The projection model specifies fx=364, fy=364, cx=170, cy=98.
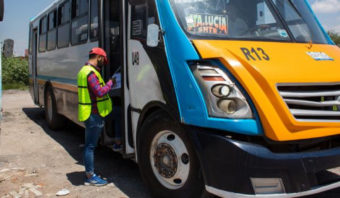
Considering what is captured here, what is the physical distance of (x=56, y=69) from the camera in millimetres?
8062

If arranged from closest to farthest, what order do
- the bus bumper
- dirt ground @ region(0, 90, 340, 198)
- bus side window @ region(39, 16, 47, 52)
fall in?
the bus bumper, dirt ground @ region(0, 90, 340, 198), bus side window @ region(39, 16, 47, 52)

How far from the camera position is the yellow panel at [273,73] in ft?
9.86

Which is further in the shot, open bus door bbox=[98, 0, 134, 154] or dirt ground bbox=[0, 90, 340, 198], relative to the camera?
open bus door bbox=[98, 0, 134, 154]

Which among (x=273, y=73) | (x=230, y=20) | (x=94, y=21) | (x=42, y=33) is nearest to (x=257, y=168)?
(x=273, y=73)

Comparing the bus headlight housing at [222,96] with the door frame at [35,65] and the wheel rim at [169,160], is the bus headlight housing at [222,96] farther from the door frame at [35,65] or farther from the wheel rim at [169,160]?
the door frame at [35,65]

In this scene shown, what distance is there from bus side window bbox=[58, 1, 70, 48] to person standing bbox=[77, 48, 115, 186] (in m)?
2.99

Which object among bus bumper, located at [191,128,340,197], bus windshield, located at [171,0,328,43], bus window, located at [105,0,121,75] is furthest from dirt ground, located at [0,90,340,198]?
bus windshield, located at [171,0,328,43]

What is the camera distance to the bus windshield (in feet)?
12.0

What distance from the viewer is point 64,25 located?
7684 mm

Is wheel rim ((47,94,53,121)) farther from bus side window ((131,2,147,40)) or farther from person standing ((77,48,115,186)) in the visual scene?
bus side window ((131,2,147,40))

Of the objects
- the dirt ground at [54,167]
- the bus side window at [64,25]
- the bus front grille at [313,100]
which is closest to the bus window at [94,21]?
the bus side window at [64,25]

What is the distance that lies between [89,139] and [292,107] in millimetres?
2603

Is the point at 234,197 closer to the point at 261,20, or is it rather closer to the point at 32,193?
the point at 261,20

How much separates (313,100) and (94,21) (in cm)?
378
